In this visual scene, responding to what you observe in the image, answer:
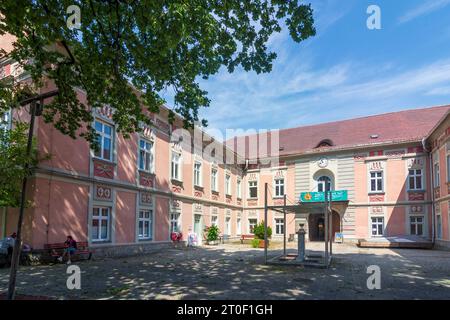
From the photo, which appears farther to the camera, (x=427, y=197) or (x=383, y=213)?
(x=383, y=213)

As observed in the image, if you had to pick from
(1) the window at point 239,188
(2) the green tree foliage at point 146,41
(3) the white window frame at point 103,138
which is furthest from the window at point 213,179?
(2) the green tree foliage at point 146,41

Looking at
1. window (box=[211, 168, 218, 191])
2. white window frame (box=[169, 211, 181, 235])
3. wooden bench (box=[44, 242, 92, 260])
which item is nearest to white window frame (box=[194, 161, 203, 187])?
window (box=[211, 168, 218, 191])

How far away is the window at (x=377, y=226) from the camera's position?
27.6m

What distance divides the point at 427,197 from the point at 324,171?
7.98 m

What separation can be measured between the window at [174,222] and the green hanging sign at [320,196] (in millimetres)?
11824

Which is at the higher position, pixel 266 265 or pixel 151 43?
pixel 151 43

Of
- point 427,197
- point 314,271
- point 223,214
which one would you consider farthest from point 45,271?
point 427,197

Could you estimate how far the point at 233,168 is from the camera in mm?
32562

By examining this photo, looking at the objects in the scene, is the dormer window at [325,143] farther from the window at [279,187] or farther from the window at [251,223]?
the window at [251,223]

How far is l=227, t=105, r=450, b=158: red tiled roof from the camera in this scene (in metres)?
28.1

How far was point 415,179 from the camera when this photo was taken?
26547 mm

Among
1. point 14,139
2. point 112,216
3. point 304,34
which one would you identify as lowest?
point 112,216
